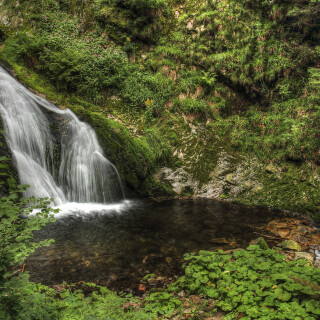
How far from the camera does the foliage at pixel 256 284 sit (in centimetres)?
244

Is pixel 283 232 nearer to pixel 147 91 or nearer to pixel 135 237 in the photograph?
pixel 135 237

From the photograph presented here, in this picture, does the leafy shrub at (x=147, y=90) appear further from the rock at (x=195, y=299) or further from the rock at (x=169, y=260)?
the rock at (x=195, y=299)

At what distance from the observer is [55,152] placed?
23.6 feet

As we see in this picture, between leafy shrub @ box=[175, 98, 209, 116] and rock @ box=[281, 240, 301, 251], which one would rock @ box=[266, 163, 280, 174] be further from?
rock @ box=[281, 240, 301, 251]

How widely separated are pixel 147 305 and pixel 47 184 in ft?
16.5

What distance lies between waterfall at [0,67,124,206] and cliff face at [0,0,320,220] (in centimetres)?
50

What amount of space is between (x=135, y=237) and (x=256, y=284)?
3.03 metres

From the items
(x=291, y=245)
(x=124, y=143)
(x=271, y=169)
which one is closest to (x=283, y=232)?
(x=291, y=245)

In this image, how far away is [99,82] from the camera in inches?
367

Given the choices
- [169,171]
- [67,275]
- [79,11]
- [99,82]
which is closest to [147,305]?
[67,275]

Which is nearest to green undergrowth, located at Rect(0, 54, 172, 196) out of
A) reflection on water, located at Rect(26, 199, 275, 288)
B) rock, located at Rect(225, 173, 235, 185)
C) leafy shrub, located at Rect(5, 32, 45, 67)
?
leafy shrub, located at Rect(5, 32, 45, 67)

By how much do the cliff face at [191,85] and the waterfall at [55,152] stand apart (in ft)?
1.65

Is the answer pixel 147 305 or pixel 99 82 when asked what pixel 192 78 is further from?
pixel 147 305

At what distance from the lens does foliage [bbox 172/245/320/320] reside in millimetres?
2438
